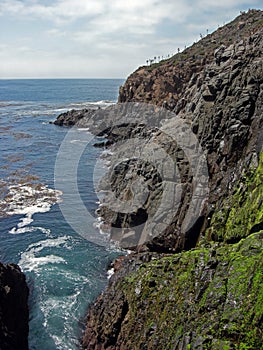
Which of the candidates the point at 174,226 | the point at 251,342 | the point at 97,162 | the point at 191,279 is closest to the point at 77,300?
the point at 174,226

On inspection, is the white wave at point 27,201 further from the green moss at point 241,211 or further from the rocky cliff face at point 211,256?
the green moss at point 241,211

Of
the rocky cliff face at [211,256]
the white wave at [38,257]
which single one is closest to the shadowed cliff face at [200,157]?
the rocky cliff face at [211,256]

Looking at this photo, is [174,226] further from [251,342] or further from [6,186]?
[6,186]

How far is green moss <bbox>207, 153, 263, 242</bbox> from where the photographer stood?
2230cm

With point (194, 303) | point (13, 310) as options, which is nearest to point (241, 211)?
point (194, 303)

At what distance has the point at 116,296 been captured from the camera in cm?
2489

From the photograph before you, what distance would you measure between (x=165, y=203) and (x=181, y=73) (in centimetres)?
6922

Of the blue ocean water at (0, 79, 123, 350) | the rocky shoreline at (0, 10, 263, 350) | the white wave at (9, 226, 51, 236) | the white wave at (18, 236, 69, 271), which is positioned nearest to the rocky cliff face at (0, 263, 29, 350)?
the rocky shoreline at (0, 10, 263, 350)

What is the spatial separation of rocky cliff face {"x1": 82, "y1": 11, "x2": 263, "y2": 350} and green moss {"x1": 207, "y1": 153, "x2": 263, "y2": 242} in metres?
0.09

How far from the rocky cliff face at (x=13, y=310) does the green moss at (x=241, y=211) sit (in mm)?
15980

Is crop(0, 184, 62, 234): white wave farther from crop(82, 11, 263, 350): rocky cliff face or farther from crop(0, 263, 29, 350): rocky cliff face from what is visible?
crop(0, 263, 29, 350): rocky cliff face

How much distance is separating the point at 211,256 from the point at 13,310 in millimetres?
15870

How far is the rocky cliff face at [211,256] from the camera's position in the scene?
16672 millimetres

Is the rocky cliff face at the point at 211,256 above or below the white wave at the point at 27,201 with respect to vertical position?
above
